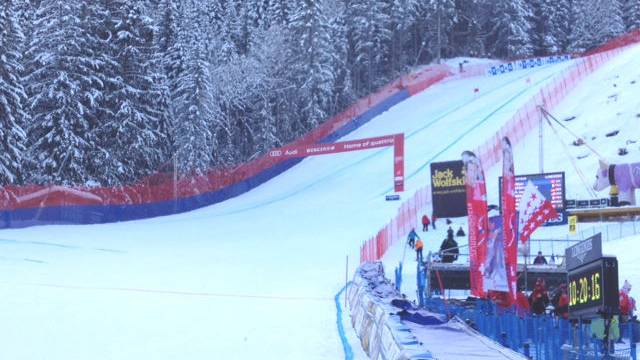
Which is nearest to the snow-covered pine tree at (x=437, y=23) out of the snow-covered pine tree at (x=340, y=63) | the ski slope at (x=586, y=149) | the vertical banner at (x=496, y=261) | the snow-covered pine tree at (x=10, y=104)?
the snow-covered pine tree at (x=340, y=63)

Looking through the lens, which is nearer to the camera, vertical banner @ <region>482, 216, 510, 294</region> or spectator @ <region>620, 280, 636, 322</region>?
spectator @ <region>620, 280, 636, 322</region>

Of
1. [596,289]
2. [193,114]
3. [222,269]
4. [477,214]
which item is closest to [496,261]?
[477,214]

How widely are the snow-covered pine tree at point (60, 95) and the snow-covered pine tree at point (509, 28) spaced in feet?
152

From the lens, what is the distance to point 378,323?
1037 centimetres

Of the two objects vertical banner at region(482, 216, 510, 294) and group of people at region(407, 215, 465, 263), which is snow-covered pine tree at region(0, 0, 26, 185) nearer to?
group of people at region(407, 215, 465, 263)

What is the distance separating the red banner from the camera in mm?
39312

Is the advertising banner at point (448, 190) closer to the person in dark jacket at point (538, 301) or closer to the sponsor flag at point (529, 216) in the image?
the sponsor flag at point (529, 216)

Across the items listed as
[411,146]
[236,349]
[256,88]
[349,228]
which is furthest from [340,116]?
[236,349]

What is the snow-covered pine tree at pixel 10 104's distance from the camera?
35.8 meters

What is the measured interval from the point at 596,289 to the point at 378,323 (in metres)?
2.72

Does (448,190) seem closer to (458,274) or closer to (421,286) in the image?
(458,274)

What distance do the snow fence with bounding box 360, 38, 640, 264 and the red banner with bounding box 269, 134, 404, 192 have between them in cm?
167

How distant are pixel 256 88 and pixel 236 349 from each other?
4697cm

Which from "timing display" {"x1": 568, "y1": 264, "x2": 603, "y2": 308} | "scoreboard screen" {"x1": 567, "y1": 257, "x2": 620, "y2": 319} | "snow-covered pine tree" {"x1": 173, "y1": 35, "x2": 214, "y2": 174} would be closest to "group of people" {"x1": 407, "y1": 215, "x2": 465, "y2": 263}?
"timing display" {"x1": 568, "y1": 264, "x2": 603, "y2": 308}
